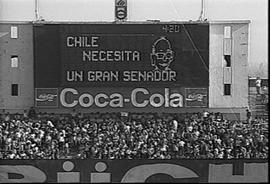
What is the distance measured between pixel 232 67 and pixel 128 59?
8.61 feet

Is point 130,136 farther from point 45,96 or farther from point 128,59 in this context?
point 45,96

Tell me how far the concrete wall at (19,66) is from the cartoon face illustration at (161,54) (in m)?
3.05

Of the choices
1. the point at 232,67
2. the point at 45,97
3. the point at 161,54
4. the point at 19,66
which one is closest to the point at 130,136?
the point at 161,54

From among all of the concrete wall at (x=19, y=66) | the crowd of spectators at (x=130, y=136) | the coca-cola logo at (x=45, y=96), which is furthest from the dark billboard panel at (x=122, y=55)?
the crowd of spectators at (x=130, y=136)

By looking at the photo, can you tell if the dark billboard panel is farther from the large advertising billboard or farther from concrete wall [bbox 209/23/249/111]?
concrete wall [bbox 209/23/249/111]

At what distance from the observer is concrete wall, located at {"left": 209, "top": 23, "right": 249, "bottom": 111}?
1302 cm

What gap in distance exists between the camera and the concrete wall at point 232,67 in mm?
13023

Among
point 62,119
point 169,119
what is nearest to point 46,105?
point 62,119

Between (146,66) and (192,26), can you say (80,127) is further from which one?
(192,26)

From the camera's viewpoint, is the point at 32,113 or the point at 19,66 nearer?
the point at 32,113

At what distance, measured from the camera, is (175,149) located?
31.4 ft

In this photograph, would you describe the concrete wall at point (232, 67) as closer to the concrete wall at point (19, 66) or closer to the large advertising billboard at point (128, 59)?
the large advertising billboard at point (128, 59)

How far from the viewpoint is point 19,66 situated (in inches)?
529

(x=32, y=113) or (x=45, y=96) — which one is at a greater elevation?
(x=45, y=96)
